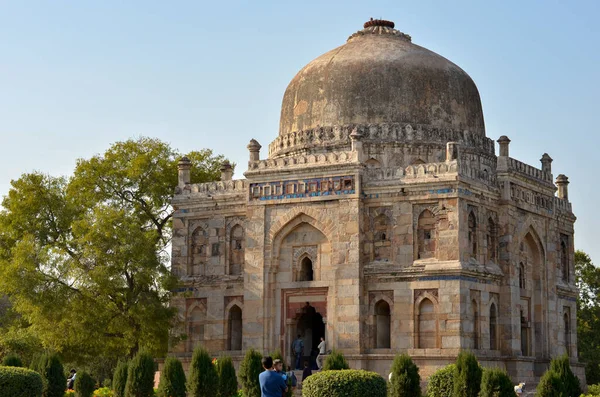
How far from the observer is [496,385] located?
81.7 feet

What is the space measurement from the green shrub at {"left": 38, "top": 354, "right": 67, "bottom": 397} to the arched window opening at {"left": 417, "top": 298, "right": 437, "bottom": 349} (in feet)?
32.4

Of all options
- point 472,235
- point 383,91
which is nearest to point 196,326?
point 472,235

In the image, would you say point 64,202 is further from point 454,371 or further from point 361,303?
point 454,371

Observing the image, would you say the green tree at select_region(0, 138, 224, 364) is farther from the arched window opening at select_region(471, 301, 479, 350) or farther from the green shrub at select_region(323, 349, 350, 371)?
the arched window opening at select_region(471, 301, 479, 350)

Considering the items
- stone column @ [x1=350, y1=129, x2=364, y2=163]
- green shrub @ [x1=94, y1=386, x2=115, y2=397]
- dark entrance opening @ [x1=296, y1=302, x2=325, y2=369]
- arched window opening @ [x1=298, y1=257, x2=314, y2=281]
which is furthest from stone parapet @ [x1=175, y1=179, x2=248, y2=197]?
green shrub @ [x1=94, y1=386, x2=115, y2=397]

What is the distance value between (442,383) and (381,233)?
7020 mm

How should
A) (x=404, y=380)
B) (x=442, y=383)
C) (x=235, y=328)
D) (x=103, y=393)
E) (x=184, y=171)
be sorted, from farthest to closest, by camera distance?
(x=184, y=171) → (x=235, y=328) → (x=103, y=393) → (x=404, y=380) → (x=442, y=383)

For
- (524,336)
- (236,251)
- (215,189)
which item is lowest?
(524,336)

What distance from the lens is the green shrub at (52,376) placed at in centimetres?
2758

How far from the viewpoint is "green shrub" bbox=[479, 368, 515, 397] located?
81.4 feet

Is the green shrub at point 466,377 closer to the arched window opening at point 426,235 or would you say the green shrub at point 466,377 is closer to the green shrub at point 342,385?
the green shrub at point 342,385

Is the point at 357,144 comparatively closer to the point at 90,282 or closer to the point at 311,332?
the point at 311,332

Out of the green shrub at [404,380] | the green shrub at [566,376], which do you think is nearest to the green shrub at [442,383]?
the green shrub at [404,380]

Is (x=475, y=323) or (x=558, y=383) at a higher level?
(x=475, y=323)
